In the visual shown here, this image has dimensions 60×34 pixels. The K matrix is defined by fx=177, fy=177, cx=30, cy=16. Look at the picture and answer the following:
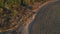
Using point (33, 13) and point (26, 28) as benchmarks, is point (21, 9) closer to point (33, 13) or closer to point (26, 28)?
A: point (33, 13)

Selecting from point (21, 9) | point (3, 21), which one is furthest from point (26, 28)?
point (21, 9)

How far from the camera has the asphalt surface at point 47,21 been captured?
2.00 meters

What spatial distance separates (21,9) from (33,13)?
0.19 m

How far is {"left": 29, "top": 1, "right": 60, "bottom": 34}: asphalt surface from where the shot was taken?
2.00 metres

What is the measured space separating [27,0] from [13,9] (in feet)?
0.95

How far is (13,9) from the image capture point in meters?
2.23

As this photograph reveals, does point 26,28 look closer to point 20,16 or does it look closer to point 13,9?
point 20,16

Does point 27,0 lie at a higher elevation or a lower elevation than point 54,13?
higher

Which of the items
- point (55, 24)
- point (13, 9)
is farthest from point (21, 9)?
point (55, 24)

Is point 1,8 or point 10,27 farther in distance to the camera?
point 1,8

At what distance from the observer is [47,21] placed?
2172 mm

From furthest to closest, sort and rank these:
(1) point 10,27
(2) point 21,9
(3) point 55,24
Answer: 1. (2) point 21,9
2. (3) point 55,24
3. (1) point 10,27

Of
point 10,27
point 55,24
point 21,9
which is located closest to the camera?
point 10,27

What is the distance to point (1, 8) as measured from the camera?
7.27 feet
